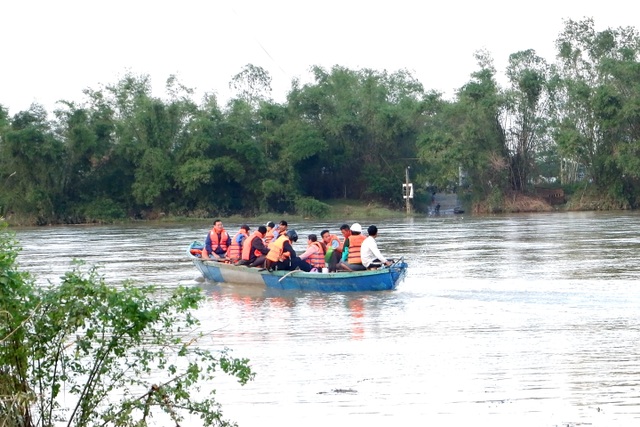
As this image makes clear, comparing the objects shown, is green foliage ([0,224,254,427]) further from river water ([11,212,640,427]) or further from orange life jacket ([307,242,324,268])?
orange life jacket ([307,242,324,268])

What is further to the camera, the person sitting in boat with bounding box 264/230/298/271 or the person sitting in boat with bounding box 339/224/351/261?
the person sitting in boat with bounding box 264/230/298/271

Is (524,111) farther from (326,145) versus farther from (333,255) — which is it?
(333,255)

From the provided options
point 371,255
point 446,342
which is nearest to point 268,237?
point 371,255

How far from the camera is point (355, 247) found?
58.7 feet

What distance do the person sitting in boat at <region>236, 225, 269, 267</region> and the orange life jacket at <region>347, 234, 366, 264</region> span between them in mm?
2345

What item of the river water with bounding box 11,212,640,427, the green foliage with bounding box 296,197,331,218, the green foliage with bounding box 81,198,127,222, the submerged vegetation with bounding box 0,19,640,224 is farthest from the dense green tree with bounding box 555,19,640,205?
the river water with bounding box 11,212,640,427

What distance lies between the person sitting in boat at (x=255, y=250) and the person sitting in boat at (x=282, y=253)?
0.80 m

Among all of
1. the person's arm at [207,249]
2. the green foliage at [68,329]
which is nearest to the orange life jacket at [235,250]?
the person's arm at [207,249]

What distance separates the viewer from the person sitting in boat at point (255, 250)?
64.7 feet

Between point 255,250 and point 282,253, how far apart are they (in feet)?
4.01

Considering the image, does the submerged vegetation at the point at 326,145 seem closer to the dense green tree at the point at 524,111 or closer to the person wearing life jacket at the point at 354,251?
the dense green tree at the point at 524,111

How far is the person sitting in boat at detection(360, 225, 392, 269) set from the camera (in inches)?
691

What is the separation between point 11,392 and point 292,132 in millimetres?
53150

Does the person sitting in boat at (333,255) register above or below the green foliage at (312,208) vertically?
below
